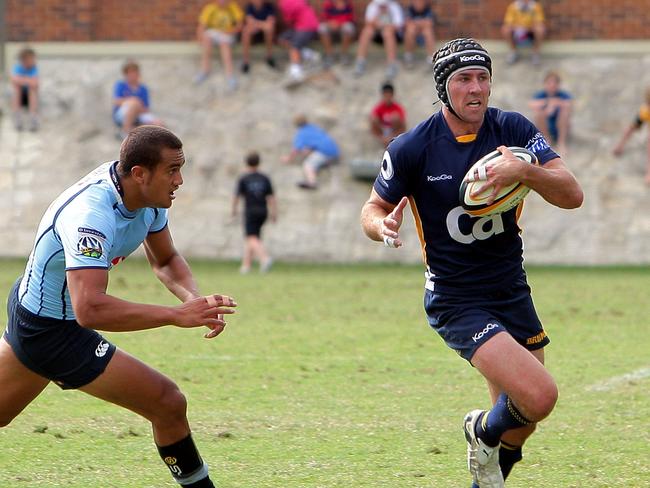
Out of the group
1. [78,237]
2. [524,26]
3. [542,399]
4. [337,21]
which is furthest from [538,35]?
[78,237]

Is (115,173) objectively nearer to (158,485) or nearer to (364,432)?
(158,485)

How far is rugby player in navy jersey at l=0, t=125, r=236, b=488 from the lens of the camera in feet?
18.9

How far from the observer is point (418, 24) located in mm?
24812

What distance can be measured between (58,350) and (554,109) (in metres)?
18.2

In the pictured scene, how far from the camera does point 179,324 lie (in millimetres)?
5789

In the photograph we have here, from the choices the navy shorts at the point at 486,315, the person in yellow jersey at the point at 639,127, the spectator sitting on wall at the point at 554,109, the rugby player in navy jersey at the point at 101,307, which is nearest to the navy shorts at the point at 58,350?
the rugby player in navy jersey at the point at 101,307

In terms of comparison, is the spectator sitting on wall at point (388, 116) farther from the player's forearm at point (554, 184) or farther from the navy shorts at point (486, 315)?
the player's forearm at point (554, 184)

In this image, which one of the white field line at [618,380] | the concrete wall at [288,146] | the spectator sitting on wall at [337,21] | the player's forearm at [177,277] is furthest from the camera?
the spectator sitting on wall at [337,21]

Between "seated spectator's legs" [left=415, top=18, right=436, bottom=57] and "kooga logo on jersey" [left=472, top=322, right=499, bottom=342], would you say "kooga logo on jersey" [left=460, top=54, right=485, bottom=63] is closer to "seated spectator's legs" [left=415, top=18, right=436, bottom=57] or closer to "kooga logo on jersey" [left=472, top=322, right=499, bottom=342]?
"kooga logo on jersey" [left=472, top=322, right=499, bottom=342]

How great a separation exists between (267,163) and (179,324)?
18.3m

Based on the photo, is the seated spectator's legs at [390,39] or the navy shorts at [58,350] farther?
the seated spectator's legs at [390,39]

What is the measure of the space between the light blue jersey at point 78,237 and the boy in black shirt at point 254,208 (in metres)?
14.3

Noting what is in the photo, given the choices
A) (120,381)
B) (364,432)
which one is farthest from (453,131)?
(364,432)

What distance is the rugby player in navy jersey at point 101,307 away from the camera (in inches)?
226
